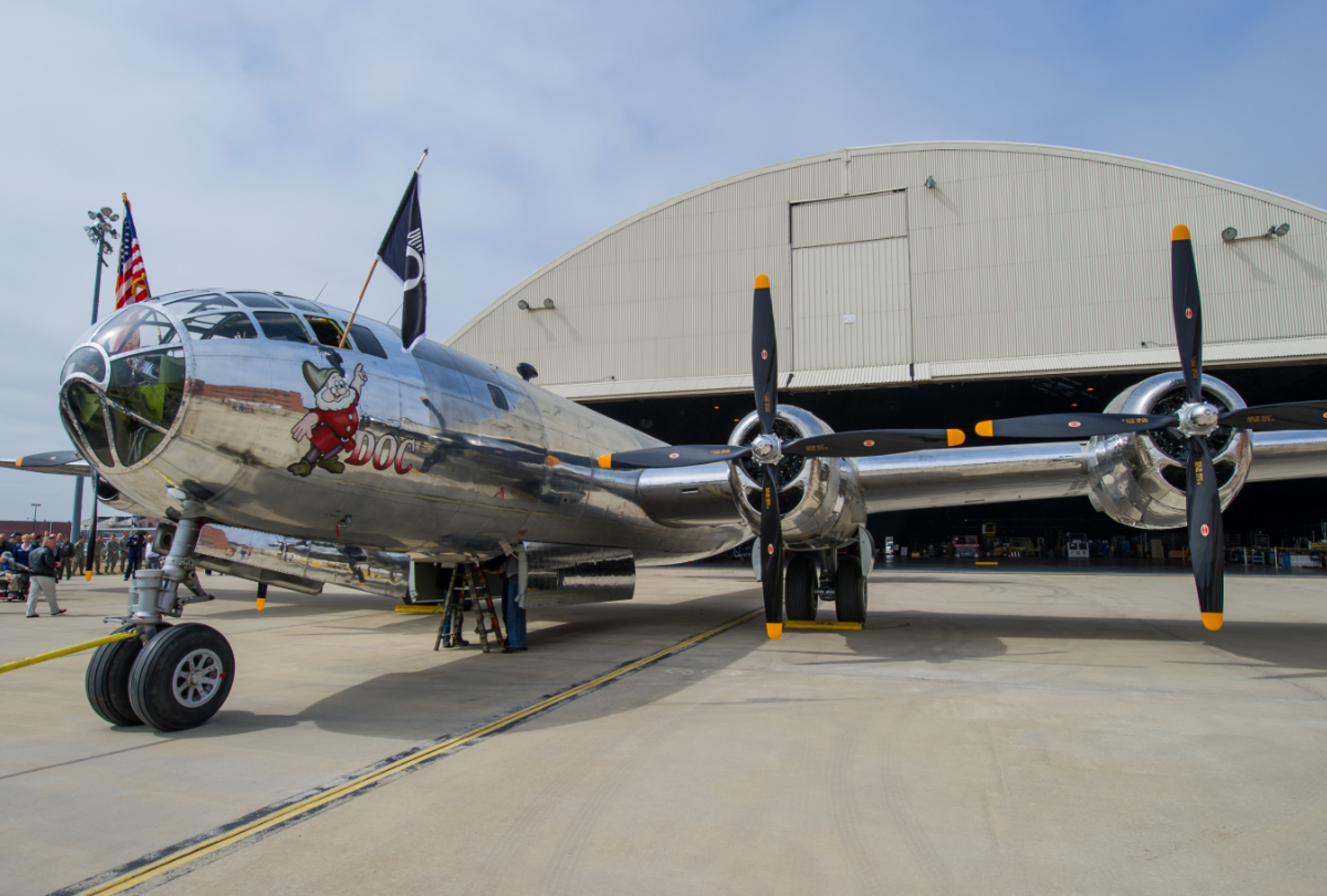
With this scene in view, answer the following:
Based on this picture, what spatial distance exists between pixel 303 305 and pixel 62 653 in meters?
3.58

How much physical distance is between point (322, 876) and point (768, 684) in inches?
212

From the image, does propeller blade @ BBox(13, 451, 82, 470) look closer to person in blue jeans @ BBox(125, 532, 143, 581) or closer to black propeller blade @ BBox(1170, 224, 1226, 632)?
person in blue jeans @ BBox(125, 532, 143, 581)

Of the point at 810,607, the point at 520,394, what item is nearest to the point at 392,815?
the point at 520,394

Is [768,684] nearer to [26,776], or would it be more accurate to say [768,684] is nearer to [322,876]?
[322,876]

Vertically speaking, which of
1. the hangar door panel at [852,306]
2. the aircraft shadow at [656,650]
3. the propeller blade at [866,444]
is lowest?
the aircraft shadow at [656,650]

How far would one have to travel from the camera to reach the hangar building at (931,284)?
22453 millimetres

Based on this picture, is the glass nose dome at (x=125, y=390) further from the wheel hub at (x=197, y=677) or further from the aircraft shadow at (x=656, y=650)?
the aircraft shadow at (x=656, y=650)

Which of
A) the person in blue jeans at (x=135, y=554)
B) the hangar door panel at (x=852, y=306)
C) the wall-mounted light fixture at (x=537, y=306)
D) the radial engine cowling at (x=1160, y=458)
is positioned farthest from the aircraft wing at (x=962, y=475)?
the wall-mounted light fixture at (x=537, y=306)

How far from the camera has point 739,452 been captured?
424 inches

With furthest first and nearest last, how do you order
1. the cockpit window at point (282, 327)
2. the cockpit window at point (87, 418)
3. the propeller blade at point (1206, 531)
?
the propeller blade at point (1206, 531)
the cockpit window at point (282, 327)
the cockpit window at point (87, 418)

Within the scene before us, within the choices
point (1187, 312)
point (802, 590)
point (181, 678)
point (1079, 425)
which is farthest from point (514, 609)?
point (1187, 312)

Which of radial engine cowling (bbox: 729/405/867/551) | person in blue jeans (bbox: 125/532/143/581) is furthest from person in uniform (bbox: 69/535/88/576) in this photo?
radial engine cowling (bbox: 729/405/867/551)

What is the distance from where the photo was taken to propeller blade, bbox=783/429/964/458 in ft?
31.9

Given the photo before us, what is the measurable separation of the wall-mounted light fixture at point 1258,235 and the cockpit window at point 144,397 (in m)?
27.1
